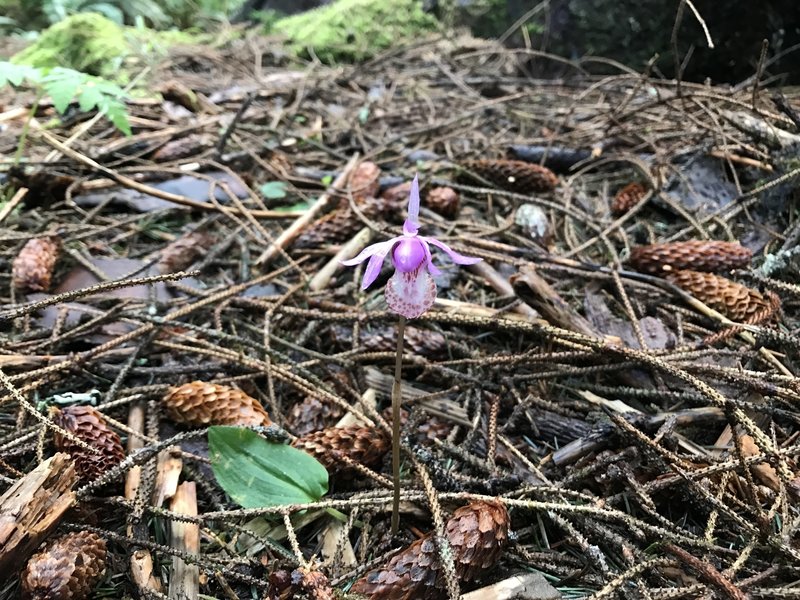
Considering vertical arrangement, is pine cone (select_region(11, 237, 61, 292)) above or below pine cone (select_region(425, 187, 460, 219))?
above

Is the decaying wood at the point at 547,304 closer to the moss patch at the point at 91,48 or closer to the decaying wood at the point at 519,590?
the decaying wood at the point at 519,590

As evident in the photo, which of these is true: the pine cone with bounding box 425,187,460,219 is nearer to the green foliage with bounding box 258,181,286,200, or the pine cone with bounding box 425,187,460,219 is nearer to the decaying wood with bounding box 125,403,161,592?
the green foliage with bounding box 258,181,286,200

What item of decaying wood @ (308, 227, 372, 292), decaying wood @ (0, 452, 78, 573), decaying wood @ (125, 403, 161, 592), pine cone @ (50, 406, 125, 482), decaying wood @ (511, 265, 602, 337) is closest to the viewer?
decaying wood @ (0, 452, 78, 573)

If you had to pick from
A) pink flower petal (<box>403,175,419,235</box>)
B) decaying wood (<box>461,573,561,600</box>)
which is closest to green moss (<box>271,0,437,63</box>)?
pink flower petal (<box>403,175,419,235</box>)

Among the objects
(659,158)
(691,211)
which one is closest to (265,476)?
(691,211)

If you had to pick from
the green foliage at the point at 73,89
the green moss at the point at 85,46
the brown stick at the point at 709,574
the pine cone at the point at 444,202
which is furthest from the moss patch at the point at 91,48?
the brown stick at the point at 709,574

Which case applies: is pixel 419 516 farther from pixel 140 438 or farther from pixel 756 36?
pixel 756 36

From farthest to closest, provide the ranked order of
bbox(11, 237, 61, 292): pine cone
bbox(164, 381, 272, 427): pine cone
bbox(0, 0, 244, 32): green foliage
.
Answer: bbox(0, 0, 244, 32): green foliage < bbox(11, 237, 61, 292): pine cone < bbox(164, 381, 272, 427): pine cone
